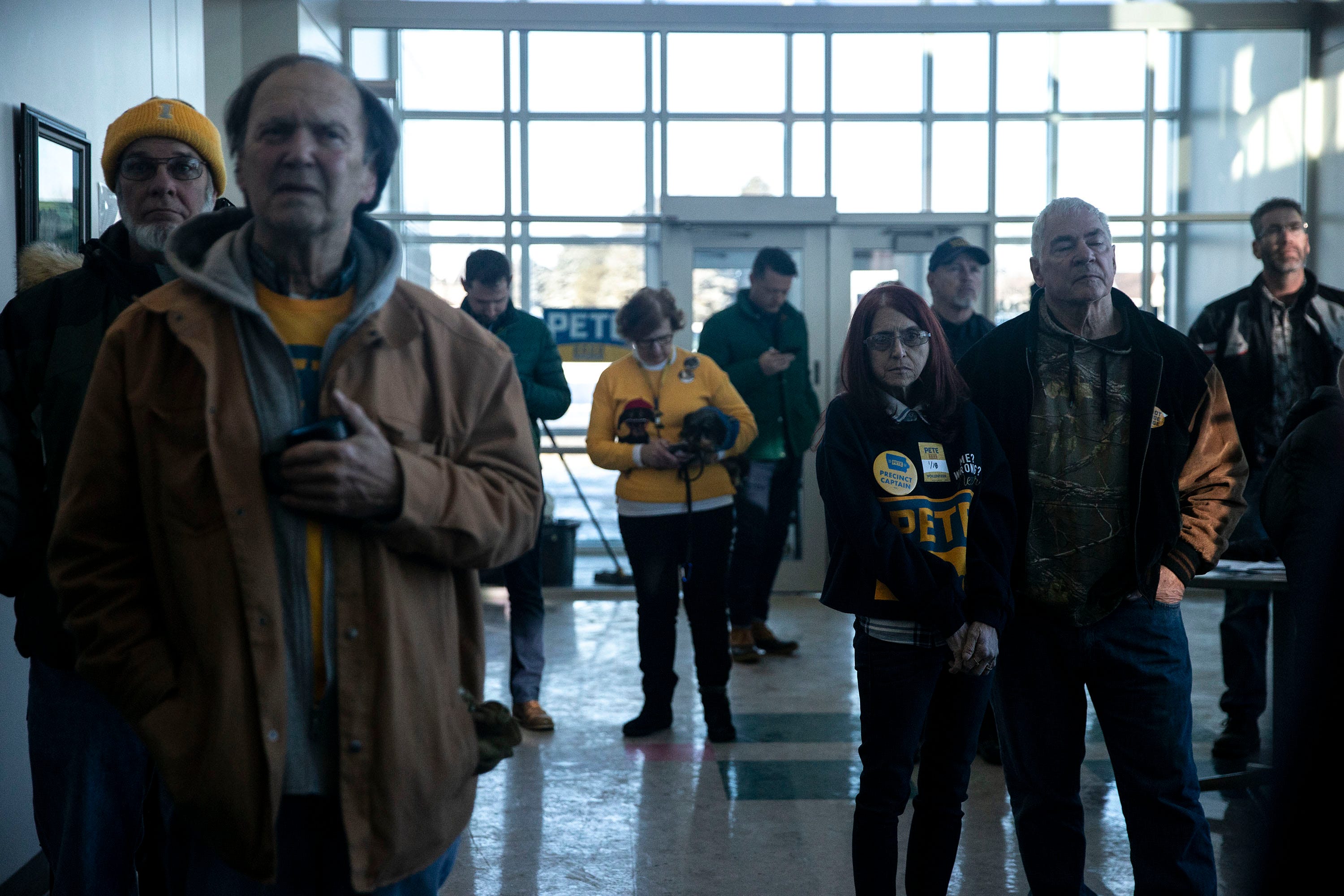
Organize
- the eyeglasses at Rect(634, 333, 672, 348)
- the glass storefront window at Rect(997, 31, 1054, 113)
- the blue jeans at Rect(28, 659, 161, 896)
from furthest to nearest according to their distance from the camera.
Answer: the glass storefront window at Rect(997, 31, 1054, 113), the eyeglasses at Rect(634, 333, 672, 348), the blue jeans at Rect(28, 659, 161, 896)

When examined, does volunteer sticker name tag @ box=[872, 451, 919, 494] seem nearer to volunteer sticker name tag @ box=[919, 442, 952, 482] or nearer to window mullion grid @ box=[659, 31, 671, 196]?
volunteer sticker name tag @ box=[919, 442, 952, 482]

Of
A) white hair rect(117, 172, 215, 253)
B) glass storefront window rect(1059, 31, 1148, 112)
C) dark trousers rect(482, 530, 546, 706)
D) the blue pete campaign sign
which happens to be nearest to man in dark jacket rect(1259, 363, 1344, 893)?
white hair rect(117, 172, 215, 253)

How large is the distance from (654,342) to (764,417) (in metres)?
1.52

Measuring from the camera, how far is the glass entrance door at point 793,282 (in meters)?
7.77

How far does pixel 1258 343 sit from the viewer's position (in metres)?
4.39

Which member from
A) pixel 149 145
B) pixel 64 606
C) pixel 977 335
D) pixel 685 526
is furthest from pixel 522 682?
pixel 64 606

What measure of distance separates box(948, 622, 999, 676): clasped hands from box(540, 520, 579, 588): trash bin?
16.9 ft

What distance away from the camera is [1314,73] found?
7.95m

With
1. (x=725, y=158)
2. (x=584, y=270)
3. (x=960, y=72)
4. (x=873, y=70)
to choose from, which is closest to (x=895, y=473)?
(x=584, y=270)

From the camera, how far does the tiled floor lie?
126 inches

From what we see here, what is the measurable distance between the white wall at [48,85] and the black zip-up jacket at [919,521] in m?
2.12

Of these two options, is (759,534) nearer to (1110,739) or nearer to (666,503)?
(666,503)

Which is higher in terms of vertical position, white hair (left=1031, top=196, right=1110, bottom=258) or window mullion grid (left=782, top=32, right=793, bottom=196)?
window mullion grid (left=782, top=32, right=793, bottom=196)

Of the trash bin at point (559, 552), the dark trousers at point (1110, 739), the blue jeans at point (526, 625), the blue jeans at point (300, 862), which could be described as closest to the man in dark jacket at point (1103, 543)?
the dark trousers at point (1110, 739)
